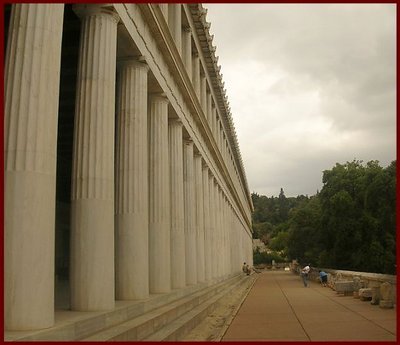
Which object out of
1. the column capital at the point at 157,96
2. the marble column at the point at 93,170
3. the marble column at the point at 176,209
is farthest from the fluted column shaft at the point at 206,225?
the marble column at the point at 93,170

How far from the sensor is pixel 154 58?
20938 mm

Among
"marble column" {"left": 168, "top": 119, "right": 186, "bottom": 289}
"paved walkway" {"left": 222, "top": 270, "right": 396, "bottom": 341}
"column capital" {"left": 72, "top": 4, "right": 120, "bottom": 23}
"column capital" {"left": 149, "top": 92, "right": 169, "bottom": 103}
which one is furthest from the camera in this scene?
"marble column" {"left": 168, "top": 119, "right": 186, "bottom": 289}

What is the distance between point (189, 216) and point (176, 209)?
4.02 meters

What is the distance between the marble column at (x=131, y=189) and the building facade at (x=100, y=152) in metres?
0.04

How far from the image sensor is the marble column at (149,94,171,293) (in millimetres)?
21891

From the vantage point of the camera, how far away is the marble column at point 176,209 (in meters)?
25.3

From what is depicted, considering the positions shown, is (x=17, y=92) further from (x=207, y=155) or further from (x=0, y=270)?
(x=207, y=155)

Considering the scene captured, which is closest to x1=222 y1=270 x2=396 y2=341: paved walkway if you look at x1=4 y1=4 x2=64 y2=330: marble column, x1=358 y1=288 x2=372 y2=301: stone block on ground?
x1=358 y1=288 x2=372 y2=301: stone block on ground

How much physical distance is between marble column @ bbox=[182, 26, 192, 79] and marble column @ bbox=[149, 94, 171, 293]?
24.3 feet

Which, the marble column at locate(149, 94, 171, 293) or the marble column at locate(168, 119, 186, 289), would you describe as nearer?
the marble column at locate(149, 94, 171, 293)

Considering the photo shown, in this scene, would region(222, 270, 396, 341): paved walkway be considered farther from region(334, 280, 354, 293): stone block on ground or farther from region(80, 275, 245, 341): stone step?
region(334, 280, 354, 293): stone block on ground

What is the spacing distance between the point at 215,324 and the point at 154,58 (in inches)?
451

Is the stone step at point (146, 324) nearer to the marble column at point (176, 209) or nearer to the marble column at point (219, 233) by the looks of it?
the marble column at point (176, 209)

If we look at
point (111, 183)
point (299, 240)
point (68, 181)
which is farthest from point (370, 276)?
point (299, 240)
